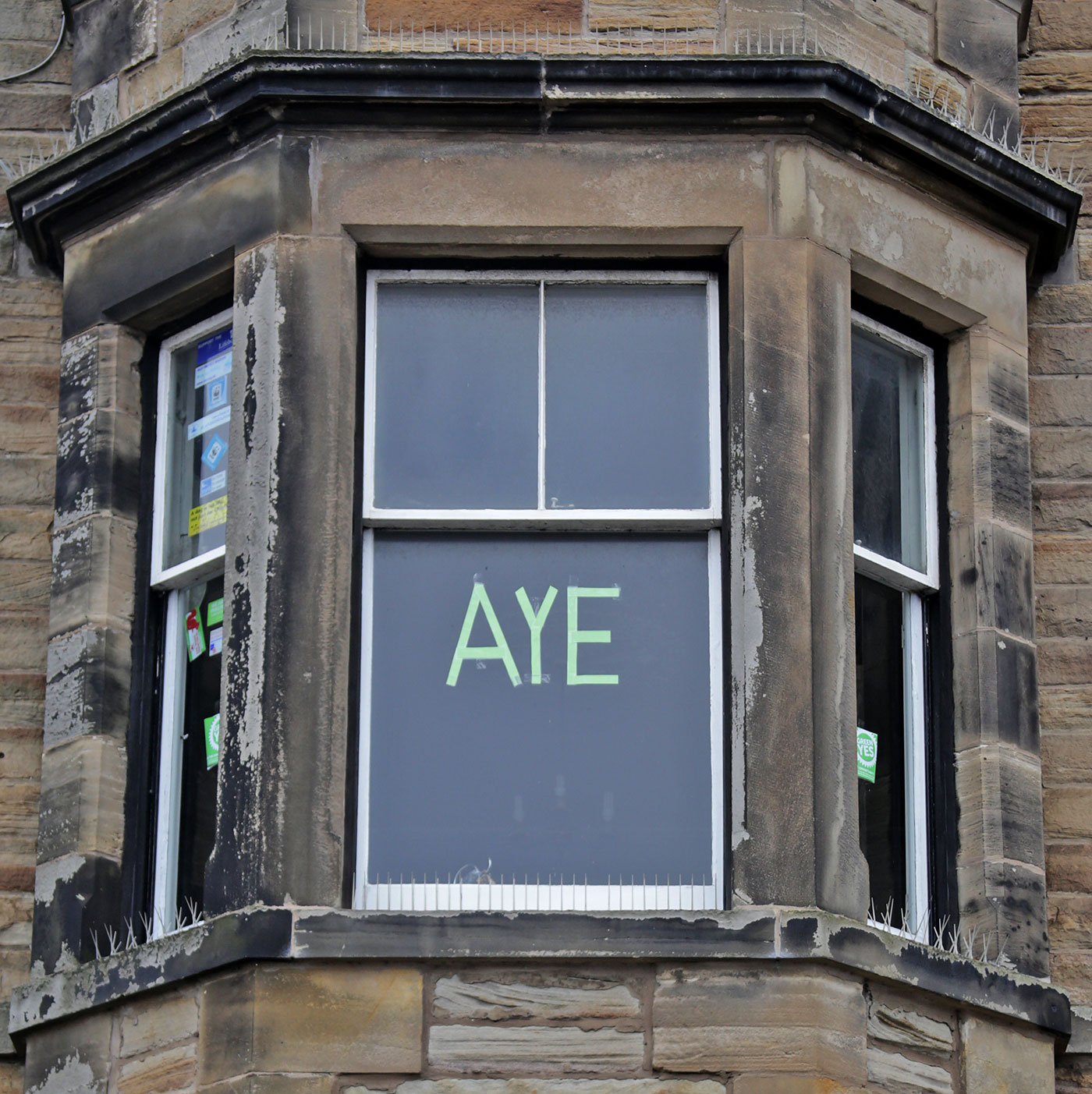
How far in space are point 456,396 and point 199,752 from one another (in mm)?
1299

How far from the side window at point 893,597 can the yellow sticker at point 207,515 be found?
1890 millimetres

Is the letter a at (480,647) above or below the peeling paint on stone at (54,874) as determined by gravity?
above

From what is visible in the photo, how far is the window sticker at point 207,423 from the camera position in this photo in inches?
303

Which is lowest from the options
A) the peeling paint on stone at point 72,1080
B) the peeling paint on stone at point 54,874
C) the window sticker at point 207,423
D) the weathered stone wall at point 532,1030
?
the peeling paint on stone at point 72,1080

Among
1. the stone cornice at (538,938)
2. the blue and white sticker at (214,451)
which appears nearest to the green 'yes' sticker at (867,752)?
the stone cornice at (538,938)

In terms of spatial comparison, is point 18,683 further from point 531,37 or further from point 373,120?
point 531,37

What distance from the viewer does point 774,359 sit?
23.7 ft

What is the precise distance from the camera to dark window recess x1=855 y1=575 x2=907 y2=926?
7.36 metres

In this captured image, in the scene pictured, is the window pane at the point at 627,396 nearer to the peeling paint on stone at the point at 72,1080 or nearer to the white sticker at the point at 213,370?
the white sticker at the point at 213,370

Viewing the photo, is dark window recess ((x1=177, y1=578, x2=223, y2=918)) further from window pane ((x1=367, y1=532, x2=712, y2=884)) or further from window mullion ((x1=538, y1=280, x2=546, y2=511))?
window mullion ((x1=538, y1=280, x2=546, y2=511))

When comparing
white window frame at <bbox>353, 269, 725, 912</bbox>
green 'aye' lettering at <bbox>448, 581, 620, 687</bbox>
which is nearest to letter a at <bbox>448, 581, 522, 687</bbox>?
green 'aye' lettering at <bbox>448, 581, 620, 687</bbox>

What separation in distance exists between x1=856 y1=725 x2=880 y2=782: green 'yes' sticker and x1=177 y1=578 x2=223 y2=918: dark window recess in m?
1.87

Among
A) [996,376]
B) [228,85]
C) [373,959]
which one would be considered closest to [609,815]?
[373,959]

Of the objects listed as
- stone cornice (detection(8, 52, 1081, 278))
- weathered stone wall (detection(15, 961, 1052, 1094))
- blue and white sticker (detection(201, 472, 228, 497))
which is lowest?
weathered stone wall (detection(15, 961, 1052, 1094))
